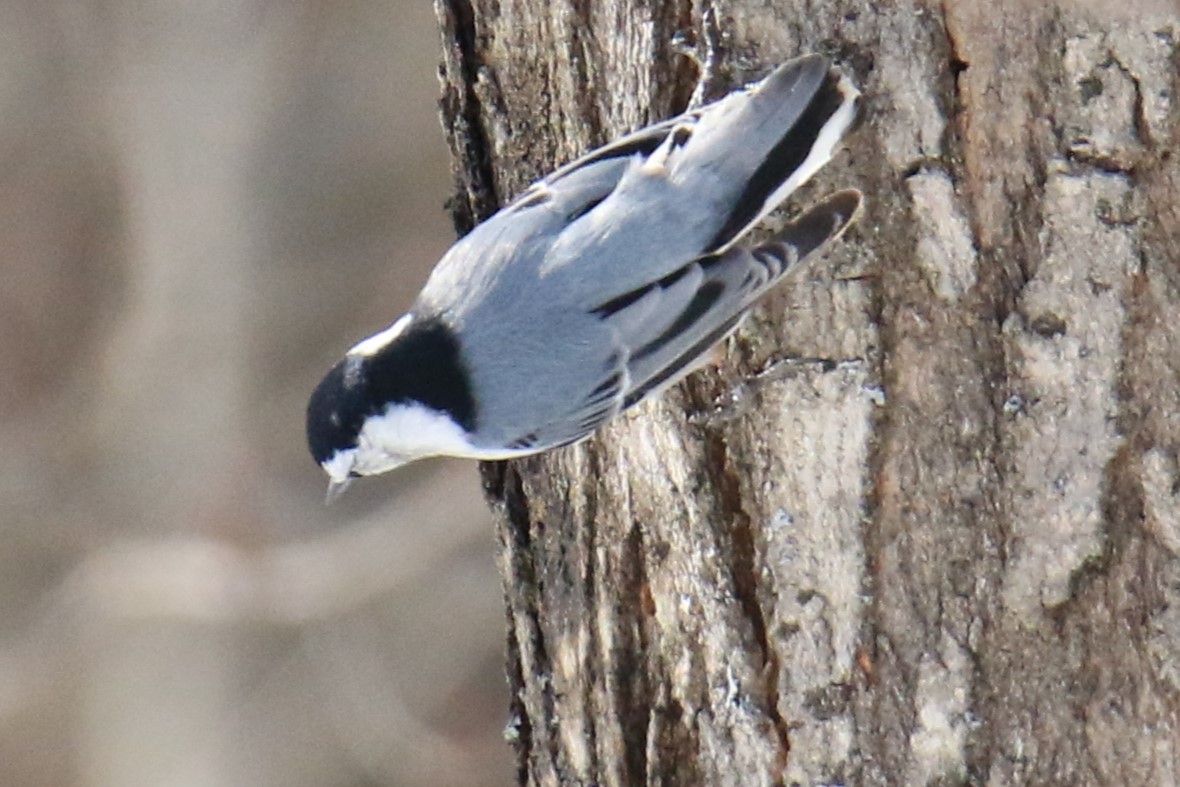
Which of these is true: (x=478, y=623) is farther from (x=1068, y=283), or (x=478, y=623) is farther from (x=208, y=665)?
(x=1068, y=283)

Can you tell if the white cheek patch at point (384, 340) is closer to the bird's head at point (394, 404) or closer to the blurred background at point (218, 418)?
the bird's head at point (394, 404)

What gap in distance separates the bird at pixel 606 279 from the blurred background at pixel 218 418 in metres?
3.25

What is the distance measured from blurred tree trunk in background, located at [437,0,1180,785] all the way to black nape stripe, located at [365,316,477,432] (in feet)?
0.77

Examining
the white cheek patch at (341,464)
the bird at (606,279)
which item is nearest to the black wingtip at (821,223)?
the bird at (606,279)

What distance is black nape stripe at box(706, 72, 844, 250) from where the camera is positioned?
1.62 metres

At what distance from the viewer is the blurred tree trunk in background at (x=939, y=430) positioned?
1.59m

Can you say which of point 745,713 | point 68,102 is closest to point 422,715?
point 68,102

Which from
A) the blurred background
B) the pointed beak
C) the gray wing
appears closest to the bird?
the gray wing

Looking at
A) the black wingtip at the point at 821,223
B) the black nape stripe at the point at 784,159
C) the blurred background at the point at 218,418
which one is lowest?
the blurred background at the point at 218,418

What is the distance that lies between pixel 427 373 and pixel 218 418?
3501mm

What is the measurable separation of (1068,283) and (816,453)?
0.33 metres

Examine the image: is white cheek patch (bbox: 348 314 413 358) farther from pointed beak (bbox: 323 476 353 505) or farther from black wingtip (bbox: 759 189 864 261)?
black wingtip (bbox: 759 189 864 261)

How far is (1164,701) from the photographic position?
1608 mm

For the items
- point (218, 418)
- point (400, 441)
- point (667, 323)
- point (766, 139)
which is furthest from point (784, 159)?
point (218, 418)
